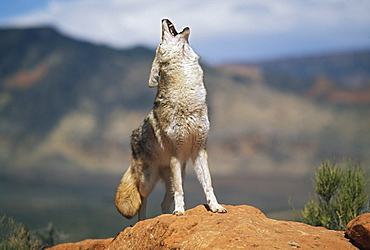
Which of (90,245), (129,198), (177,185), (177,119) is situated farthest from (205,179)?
(90,245)

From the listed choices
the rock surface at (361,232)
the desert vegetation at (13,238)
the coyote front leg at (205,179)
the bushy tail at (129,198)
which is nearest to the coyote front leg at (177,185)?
the coyote front leg at (205,179)

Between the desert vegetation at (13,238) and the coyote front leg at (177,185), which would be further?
the desert vegetation at (13,238)

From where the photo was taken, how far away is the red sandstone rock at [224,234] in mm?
5520

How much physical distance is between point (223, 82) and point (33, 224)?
26215 millimetres

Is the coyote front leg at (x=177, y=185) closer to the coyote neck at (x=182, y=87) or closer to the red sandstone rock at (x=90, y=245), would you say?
the coyote neck at (x=182, y=87)

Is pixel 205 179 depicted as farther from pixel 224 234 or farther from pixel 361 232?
pixel 361 232

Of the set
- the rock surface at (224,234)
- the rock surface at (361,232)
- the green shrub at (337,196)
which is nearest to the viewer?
the rock surface at (224,234)

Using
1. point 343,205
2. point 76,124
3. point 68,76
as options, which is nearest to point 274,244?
point 343,205

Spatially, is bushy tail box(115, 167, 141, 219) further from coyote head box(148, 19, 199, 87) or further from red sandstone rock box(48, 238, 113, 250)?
coyote head box(148, 19, 199, 87)

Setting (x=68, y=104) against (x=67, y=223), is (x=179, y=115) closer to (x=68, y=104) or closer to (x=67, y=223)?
(x=67, y=223)

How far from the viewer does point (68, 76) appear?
48.7 m

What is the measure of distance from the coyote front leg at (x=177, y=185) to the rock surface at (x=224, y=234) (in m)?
0.16

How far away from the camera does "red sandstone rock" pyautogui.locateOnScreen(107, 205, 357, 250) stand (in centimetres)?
552

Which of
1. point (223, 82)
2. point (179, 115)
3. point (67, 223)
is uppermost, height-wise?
point (223, 82)
